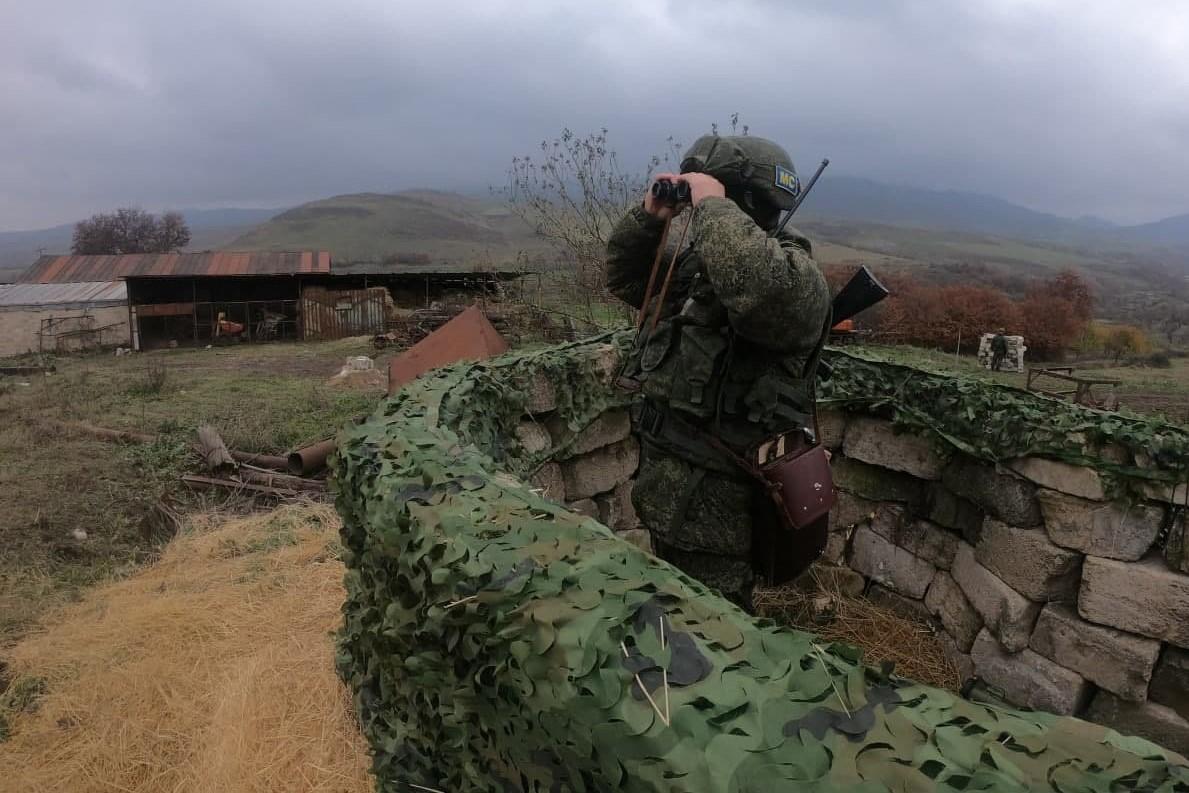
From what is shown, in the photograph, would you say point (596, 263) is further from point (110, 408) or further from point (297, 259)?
point (297, 259)

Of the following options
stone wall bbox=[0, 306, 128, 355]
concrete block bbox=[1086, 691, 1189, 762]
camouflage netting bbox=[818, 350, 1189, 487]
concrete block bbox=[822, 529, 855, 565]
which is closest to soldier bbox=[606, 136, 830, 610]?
camouflage netting bbox=[818, 350, 1189, 487]

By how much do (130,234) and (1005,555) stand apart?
2817 inches

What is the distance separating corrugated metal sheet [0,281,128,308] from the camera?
80.6 ft

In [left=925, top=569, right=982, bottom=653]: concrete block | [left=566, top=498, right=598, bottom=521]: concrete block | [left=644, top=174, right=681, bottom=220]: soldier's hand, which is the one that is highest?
[left=644, top=174, right=681, bottom=220]: soldier's hand

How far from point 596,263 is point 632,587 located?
10072 millimetres

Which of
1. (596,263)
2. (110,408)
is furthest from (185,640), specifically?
(110,408)

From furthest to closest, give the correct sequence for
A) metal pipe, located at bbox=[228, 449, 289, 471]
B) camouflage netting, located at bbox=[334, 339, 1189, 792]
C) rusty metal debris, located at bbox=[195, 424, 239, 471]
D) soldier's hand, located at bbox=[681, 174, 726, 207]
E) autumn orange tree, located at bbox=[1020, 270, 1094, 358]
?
autumn orange tree, located at bbox=[1020, 270, 1094, 358]
metal pipe, located at bbox=[228, 449, 289, 471]
rusty metal debris, located at bbox=[195, 424, 239, 471]
soldier's hand, located at bbox=[681, 174, 726, 207]
camouflage netting, located at bbox=[334, 339, 1189, 792]

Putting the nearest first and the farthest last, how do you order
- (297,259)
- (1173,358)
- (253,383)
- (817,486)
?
(817,486) → (253,383) → (1173,358) → (297,259)

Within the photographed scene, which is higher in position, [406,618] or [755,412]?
[755,412]

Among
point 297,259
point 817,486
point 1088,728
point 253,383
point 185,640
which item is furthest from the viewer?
point 297,259

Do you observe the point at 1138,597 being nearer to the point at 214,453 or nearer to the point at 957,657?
the point at 957,657

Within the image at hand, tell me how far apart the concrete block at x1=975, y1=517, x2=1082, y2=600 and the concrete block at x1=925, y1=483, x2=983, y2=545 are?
12cm

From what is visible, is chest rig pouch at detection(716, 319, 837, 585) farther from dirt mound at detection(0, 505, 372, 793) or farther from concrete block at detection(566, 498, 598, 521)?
dirt mound at detection(0, 505, 372, 793)

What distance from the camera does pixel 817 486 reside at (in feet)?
9.55
